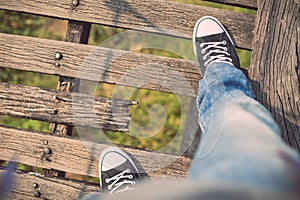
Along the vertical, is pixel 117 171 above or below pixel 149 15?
below

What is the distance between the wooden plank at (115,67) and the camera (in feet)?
6.60

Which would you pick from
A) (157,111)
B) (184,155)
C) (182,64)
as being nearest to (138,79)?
(182,64)

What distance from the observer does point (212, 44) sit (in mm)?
2086

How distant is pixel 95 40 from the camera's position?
2.76 m

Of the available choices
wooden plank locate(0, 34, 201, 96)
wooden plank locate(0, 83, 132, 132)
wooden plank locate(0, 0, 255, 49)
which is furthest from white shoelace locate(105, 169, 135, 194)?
wooden plank locate(0, 0, 255, 49)

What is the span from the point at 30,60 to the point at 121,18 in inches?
16.0

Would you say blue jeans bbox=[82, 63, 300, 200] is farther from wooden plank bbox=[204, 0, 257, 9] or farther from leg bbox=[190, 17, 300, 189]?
wooden plank bbox=[204, 0, 257, 9]

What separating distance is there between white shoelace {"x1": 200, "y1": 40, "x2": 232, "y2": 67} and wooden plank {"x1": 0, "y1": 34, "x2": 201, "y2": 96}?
63mm

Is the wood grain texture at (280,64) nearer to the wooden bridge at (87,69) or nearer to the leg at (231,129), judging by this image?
the wooden bridge at (87,69)

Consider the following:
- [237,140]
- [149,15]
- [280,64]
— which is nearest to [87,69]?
[149,15]

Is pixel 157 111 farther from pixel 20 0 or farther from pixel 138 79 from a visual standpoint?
pixel 20 0

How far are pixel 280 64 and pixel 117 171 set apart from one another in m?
0.78

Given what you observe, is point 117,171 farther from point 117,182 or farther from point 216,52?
point 216,52

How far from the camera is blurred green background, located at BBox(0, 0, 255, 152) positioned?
2.60 meters
